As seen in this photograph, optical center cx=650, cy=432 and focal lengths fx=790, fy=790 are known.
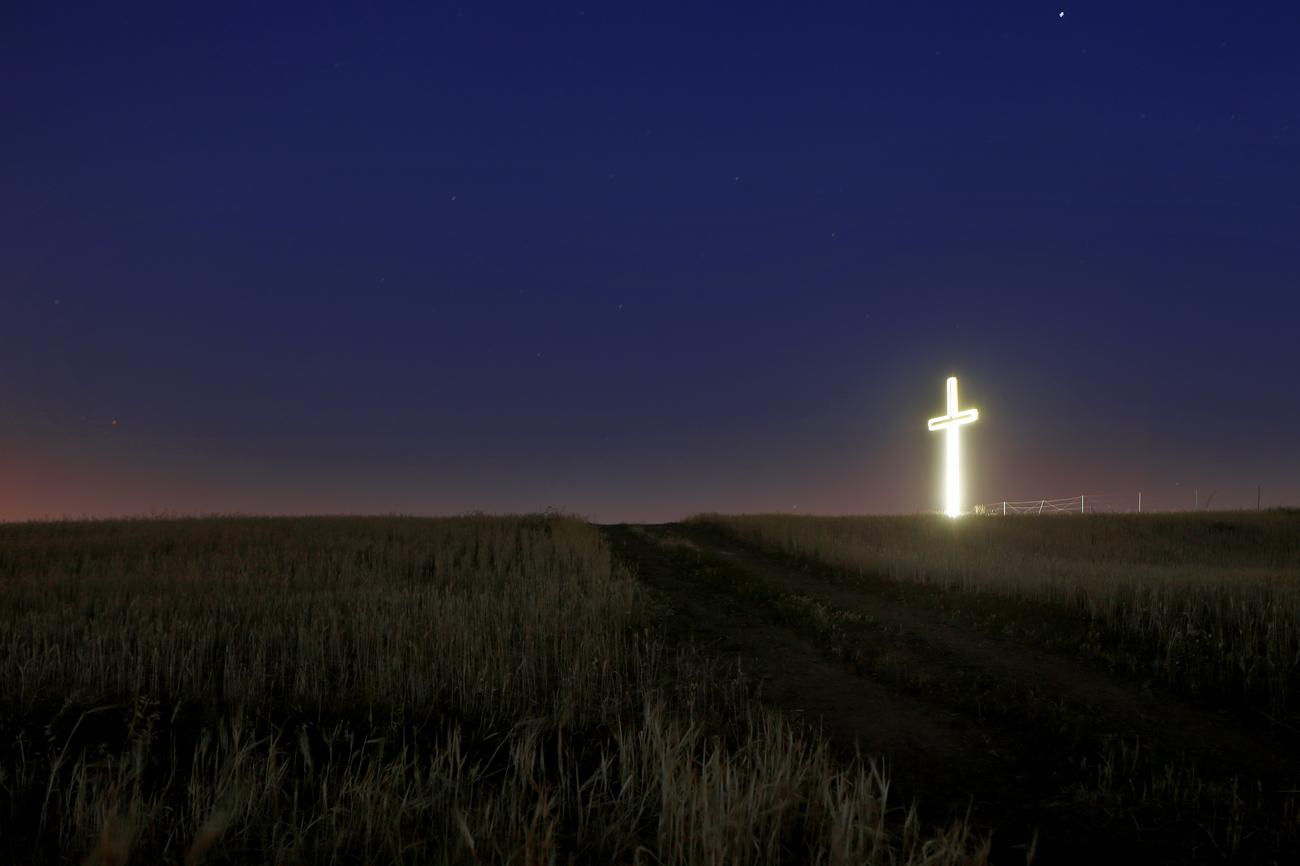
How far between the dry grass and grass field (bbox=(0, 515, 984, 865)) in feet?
18.3

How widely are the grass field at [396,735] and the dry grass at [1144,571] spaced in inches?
220

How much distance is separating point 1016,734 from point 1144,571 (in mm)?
12677

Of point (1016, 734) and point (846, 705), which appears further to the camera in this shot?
point (846, 705)

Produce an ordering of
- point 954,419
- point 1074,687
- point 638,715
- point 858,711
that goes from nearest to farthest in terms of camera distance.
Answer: point 638,715 → point 858,711 → point 1074,687 → point 954,419

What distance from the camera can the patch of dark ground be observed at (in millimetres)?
5434

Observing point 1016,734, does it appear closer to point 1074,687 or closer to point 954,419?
point 1074,687

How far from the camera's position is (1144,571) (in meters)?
17.7

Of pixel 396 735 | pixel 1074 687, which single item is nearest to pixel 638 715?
pixel 396 735

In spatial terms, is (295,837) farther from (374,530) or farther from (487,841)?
(374,530)

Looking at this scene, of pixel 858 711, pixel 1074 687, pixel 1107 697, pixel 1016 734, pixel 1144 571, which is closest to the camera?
pixel 1016 734

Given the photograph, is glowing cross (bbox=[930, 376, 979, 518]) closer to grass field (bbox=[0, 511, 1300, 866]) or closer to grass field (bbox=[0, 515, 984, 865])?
grass field (bbox=[0, 511, 1300, 866])

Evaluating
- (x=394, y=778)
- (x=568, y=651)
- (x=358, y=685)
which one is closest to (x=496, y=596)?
(x=568, y=651)

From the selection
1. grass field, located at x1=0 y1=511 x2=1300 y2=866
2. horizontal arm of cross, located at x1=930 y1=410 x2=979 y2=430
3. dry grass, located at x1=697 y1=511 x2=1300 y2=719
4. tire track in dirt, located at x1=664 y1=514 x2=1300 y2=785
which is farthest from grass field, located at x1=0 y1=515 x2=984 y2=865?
horizontal arm of cross, located at x1=930 y1=410 x2=979 y2=430

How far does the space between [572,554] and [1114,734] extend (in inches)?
509
